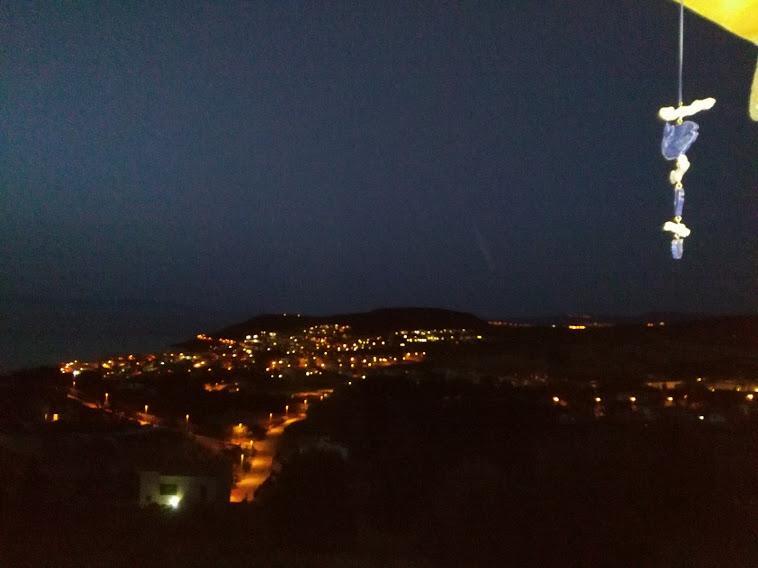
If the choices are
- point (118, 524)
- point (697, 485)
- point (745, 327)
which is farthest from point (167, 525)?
point (745, 327)

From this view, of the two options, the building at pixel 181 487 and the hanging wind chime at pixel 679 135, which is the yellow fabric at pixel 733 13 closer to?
the hanging wind chime at pixel 679 135

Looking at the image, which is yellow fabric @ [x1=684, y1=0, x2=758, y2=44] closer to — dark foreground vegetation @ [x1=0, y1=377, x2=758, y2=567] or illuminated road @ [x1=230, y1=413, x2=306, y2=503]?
dark foreground vegetation @ [x1=0, y1=377, x2=758, y2=567]

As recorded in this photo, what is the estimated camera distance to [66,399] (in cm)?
2589

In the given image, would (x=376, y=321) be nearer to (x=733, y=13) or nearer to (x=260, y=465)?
(x=260, y=465)

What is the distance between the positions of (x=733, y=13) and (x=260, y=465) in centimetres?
1774

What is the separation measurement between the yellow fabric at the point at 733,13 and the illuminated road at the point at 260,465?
11.6 meters

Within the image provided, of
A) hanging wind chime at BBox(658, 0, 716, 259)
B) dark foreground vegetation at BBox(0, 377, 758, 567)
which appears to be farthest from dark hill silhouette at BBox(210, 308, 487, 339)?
hanging wind chime at BBox(658, 0, 716, 259)

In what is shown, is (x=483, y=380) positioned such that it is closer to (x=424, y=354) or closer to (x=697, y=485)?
(x=424, y=354)

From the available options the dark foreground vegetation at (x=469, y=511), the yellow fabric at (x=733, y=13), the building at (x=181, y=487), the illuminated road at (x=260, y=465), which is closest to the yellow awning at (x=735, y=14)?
the yellow fabric at (x=733, y=13)

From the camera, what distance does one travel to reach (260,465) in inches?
778

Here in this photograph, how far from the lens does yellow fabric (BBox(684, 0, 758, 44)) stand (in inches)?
117

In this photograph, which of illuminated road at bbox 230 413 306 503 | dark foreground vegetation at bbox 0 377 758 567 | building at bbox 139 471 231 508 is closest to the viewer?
dark foreground vegetation at bbox 0 377 758 567

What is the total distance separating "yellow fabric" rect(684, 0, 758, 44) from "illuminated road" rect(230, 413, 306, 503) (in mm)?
11610

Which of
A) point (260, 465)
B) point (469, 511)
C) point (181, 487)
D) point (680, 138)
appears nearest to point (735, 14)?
point (680, 138)
